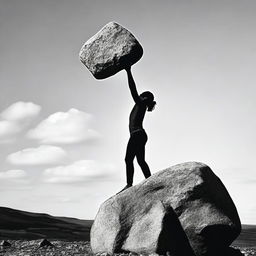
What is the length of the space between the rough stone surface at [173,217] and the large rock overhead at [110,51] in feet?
9.60

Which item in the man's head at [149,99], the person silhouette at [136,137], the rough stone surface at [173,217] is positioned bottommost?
the rough stone surface at [173,217]

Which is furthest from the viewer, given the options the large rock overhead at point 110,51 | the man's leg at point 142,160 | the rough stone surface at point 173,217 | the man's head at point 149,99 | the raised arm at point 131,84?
the man's head at point 149,99

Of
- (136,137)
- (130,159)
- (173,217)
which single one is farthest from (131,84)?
(173,217)

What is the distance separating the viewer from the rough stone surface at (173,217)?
9.41 metres

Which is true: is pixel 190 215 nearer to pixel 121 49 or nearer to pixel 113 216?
pixel 113 216

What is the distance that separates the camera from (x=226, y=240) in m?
9.78

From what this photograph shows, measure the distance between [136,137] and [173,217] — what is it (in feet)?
7.65

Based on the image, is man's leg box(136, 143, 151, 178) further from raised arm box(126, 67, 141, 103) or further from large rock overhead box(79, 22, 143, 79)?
large rock overhead box(79, 22, 143, 79)

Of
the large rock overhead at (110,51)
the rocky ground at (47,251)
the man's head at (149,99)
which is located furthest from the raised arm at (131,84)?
the rocky ground at (47,251)

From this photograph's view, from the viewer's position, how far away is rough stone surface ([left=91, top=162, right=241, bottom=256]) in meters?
9.41

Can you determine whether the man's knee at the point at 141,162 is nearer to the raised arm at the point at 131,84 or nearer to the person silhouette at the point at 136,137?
the person silhouette at the point at 136,137

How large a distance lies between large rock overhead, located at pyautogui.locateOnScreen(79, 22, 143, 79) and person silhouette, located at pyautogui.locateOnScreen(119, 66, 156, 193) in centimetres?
34

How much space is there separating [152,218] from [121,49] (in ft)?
13.7

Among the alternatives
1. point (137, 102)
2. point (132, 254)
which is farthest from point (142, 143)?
point (132, 254)
